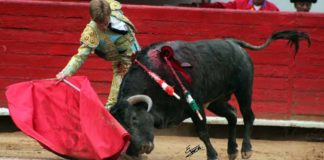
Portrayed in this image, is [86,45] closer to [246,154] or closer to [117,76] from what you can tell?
[117,76]

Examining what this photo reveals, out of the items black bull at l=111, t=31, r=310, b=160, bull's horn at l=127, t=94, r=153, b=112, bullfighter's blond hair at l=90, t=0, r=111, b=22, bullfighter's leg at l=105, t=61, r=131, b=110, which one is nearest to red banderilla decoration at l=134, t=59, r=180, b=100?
black bull at l=111, t=31, r=310, b=160

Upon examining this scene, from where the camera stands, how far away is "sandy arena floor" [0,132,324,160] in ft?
21.5

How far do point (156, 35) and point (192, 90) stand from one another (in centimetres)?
247

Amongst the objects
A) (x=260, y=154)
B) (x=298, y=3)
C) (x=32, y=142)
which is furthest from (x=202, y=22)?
(x=32, y=142)

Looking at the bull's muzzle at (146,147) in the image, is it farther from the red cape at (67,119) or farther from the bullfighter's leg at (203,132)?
the bullfighter's leg at (203,132)

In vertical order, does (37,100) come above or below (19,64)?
above

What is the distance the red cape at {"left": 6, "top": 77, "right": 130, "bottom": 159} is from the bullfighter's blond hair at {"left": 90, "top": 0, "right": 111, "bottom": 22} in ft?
1.57

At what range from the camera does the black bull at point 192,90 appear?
5.15 metres

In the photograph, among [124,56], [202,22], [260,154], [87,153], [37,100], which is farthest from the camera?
[202,22]

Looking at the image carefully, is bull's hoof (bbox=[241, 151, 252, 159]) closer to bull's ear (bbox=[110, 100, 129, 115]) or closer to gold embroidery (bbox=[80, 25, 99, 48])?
bull's ear (bbox=[110, 100, 129, 115])

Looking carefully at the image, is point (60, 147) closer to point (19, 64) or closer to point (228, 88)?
point (228, 88)

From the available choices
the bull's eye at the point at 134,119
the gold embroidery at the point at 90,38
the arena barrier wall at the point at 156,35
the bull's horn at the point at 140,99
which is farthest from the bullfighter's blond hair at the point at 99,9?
the arena barrier wall at the point at 156,35

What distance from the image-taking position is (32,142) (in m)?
7.41

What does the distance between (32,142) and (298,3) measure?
10.4ft
